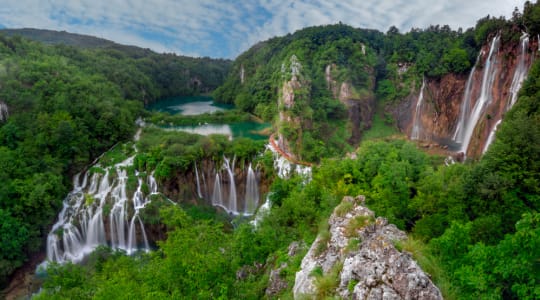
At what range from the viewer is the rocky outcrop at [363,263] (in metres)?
4.47

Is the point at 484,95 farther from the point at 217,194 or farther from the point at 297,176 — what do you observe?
the point at 217,194

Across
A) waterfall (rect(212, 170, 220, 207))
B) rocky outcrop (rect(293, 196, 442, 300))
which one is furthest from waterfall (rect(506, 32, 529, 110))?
waterfall (rect(212, 170, 220, 207))

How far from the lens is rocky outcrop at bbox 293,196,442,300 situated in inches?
176

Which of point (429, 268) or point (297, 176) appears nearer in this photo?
point (429, 268)

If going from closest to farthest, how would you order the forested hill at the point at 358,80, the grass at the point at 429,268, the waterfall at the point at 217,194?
the grass at the point at 429,268 → the waterfall at the point at 217,194 → the forested hill at the point at 358,80

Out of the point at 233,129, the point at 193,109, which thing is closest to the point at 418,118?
the point at 233,129

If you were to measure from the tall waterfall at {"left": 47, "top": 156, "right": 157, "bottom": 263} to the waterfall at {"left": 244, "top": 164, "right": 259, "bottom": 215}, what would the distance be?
8.08 m

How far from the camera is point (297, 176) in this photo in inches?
727

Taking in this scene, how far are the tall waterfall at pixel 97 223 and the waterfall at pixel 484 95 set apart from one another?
30446mm

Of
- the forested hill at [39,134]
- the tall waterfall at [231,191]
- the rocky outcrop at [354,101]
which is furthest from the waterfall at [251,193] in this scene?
the rocky outcrop at [354,101]

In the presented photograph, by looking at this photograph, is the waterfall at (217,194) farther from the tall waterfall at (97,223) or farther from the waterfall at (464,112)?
the waterfall at (464,112)

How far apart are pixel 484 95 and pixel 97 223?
120 feet

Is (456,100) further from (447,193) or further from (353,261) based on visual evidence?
(353,261)

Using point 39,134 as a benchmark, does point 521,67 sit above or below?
above
